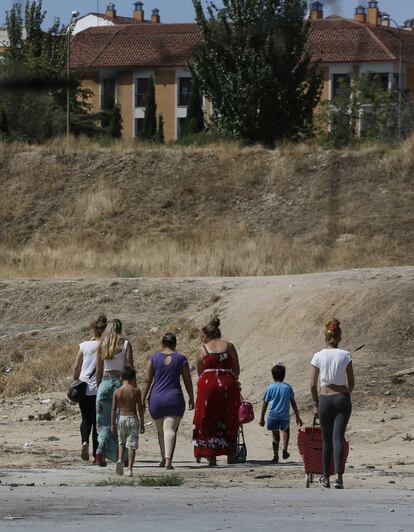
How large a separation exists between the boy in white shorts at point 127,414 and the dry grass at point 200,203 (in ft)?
65.6

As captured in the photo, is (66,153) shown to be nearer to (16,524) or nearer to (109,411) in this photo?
(109,411)

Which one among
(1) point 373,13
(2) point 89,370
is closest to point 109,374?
(2) point 89,370

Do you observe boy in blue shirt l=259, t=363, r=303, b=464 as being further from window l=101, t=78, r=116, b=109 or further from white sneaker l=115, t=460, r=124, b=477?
window l=101, t=78, r=116, b=109

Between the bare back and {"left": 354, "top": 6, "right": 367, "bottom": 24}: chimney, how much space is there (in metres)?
7.22

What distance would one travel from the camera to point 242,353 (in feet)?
68.6

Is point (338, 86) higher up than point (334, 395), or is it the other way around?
point (338, 86)

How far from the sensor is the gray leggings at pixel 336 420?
11453 mm

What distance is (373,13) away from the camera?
19.5 ft

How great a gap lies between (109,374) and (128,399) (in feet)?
→ 2.17

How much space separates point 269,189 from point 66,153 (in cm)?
744

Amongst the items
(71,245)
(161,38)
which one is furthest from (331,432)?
(71,245)

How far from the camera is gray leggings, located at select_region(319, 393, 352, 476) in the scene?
451 inches

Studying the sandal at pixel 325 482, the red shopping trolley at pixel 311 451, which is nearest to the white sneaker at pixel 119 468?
the red shopping trolley at pixel 311 451

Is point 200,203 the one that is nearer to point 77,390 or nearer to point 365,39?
point 77,390
